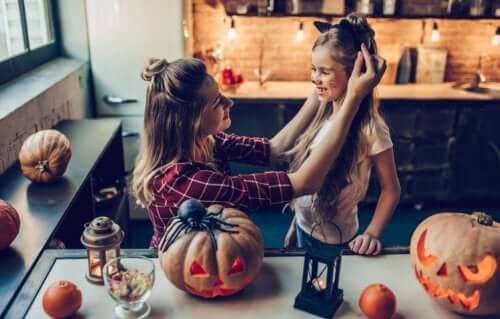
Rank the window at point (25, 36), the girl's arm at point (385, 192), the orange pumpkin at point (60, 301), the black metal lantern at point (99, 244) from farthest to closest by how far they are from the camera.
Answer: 1. the window at point (25, 36)
2. the girl's arm at point (385, 192)
3. the black metal lantern at point (99, 244)
4. the orange pumpkin at point (60, 301)

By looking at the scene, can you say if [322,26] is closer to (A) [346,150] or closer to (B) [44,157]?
(A) [346,150]

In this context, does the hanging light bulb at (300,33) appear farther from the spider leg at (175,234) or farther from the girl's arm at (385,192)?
the spider leg at (175,234)

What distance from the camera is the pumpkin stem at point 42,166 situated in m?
1.86

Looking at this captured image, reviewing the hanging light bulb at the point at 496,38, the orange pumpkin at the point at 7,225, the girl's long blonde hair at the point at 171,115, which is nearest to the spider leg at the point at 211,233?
the girl's long blonde hair at the point at 171,115

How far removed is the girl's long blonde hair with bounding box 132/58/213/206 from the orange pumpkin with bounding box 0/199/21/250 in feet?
1.14

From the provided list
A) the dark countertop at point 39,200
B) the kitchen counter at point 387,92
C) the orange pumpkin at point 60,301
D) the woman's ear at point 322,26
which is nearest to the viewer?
the orange pumpkin at point 60,301

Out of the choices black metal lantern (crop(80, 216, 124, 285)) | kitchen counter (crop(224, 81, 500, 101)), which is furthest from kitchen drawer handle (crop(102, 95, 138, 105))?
black metal lantern (crop(80, 216, 124, 285))

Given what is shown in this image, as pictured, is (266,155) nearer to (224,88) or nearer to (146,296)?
(146,296)

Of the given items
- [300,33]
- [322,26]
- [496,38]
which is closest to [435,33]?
[496,38]

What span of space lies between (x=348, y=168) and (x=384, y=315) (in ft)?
2.02

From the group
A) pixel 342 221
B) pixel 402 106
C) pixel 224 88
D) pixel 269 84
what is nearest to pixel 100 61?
pixel 224 88

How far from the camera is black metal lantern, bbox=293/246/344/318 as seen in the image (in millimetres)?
1130

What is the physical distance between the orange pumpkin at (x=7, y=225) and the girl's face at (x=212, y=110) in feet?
1.80

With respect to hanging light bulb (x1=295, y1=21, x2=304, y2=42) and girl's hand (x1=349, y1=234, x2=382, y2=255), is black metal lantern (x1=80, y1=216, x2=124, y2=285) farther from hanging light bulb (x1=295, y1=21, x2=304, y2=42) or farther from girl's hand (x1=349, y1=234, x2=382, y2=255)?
hanging light bulb (x1=295, y1=21, x2=304, y2=42)
